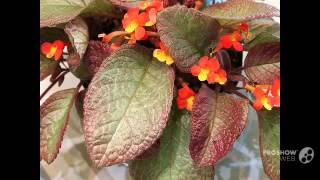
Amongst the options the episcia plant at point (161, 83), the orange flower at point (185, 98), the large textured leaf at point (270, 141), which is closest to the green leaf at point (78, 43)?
the episcia plant at point (161, 83)

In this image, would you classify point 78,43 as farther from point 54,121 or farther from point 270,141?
point 270,141

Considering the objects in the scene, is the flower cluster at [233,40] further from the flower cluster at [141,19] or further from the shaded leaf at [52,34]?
the shaded leaf at [52,34]

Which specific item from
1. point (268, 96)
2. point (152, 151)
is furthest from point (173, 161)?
point (268, 96)

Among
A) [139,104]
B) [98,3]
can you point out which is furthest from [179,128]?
[98,3]

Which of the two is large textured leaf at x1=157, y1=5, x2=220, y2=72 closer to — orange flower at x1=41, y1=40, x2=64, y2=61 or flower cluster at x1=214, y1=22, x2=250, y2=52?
flower cluster at x1=214, y1=22, x2=250, y2=52
